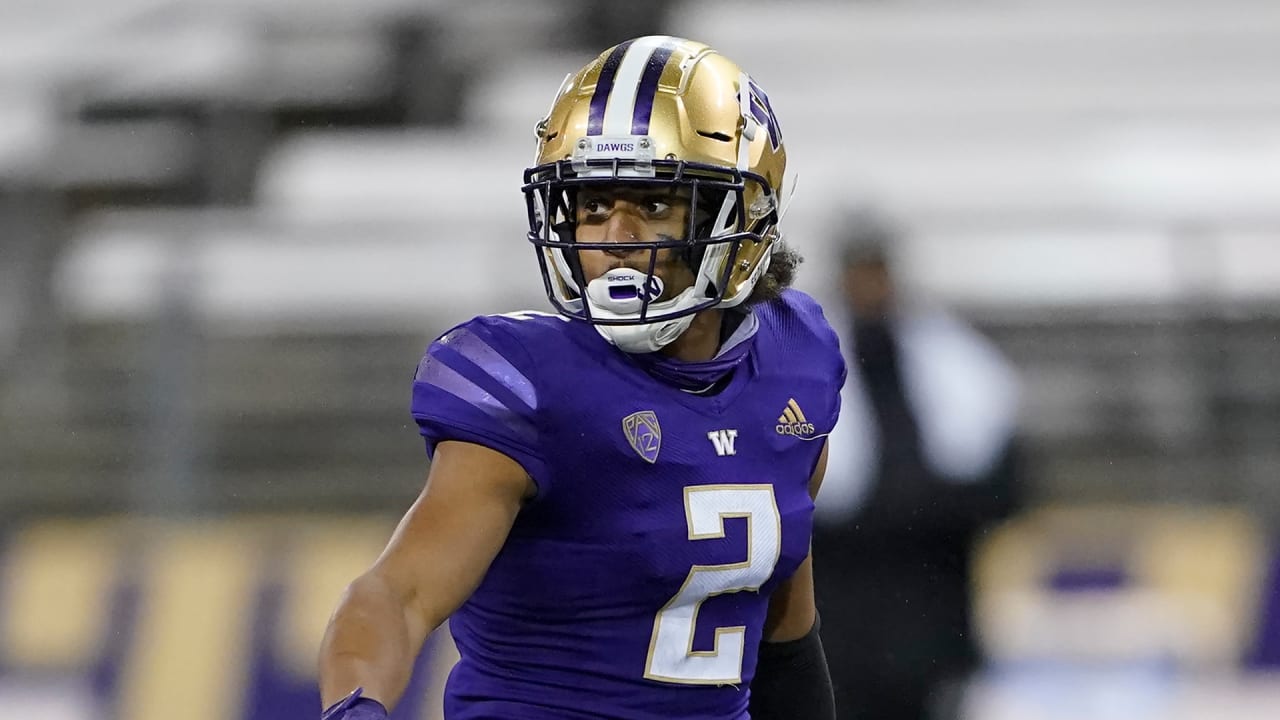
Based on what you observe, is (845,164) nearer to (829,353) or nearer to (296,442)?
(296,442)

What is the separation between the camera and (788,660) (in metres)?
1.85

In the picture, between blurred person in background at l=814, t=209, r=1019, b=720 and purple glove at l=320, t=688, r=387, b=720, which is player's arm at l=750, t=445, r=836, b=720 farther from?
blurred person in background at l=814, t=209, r=1019, b=720

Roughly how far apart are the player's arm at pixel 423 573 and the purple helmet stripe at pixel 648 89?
1.25 feet

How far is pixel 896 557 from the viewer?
300cm

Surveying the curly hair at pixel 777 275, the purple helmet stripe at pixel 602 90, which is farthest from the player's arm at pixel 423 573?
the curly hair at pixel 777 275

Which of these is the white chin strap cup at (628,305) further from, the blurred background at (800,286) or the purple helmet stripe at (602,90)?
the blurred background at (800,286)

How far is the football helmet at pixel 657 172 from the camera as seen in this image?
4.98 feet

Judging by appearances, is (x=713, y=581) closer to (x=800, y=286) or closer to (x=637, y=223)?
(x=637, y=223)

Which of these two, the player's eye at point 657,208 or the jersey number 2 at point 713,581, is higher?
the player's eye at point 657,208

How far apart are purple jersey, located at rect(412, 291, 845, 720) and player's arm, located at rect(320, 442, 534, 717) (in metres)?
0.03

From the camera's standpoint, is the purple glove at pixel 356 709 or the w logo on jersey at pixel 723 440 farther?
the w logo on jersey at pixel 723 440

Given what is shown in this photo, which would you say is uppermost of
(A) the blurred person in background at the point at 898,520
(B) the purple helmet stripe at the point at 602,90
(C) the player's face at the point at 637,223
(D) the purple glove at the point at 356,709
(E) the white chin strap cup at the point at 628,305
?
(B) the purple helmet stripe at the point at 602,90

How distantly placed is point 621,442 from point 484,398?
0.14 meters

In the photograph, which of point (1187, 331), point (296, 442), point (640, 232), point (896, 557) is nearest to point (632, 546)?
point (640, 232)
